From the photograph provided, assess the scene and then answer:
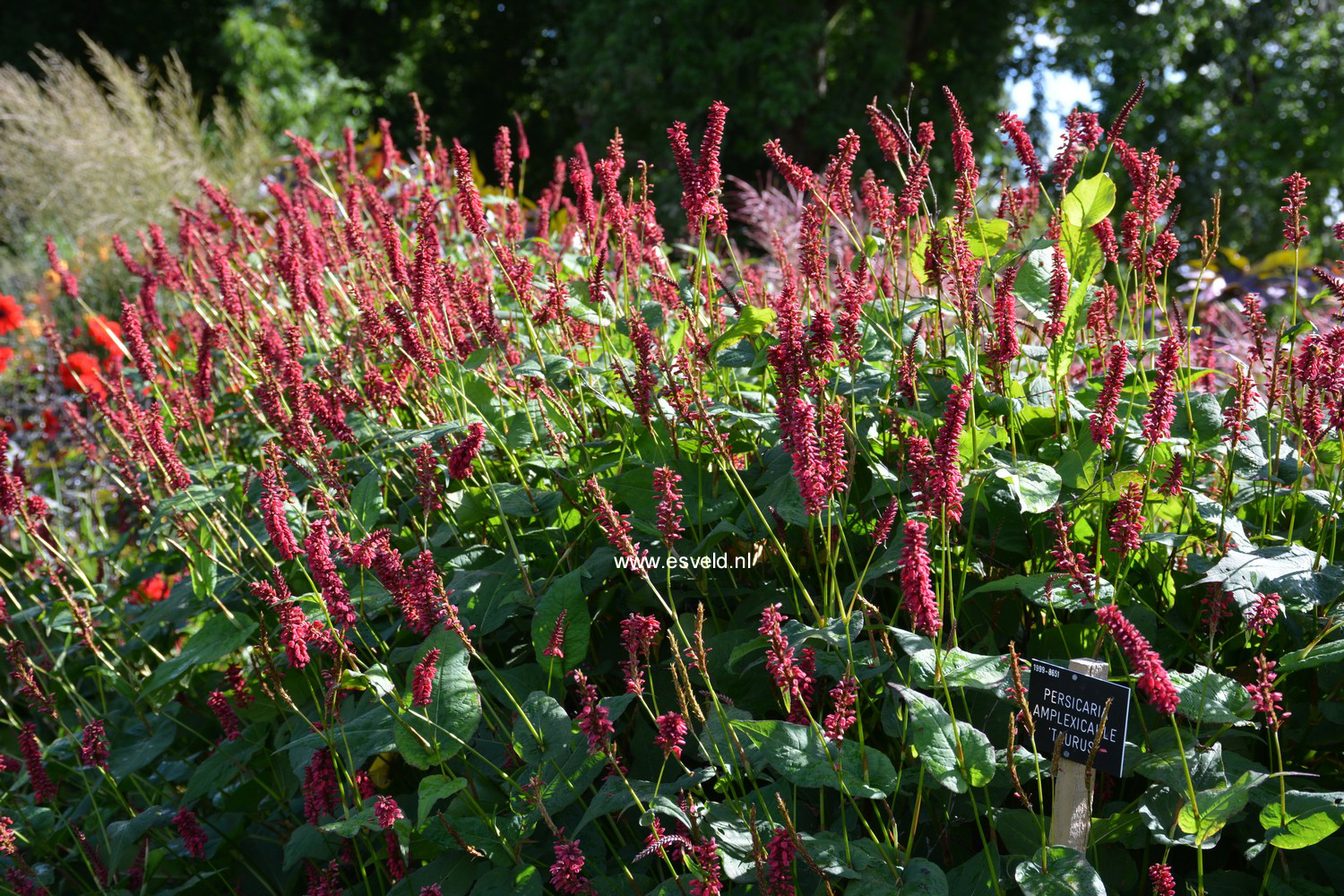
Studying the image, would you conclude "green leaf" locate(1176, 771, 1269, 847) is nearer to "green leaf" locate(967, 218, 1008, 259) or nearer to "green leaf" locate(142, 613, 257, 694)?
"green leaf" locate(967, 218, 1008, 259)

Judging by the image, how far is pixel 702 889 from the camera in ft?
4.04

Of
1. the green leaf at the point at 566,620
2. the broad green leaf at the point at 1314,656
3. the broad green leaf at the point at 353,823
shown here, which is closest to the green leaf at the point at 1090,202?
the broad green leaf at the point at 1314,656

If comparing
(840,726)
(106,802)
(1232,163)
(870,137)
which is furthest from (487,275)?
(1232,163)

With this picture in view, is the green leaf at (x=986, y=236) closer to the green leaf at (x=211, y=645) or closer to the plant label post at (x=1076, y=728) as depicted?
the plant label post at (x=1076, y=728)

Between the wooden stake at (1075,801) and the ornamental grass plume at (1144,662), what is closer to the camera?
the ornamental grass plume at (1144,662)

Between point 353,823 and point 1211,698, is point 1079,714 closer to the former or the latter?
point 1211,698

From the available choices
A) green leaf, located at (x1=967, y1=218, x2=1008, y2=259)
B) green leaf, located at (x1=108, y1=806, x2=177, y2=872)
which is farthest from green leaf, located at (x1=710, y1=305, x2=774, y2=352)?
green leaf, located at (x1=108, y1=806, x2=177, y2=872)

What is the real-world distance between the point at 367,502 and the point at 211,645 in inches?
16.1

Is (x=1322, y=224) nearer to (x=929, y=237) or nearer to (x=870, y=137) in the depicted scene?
(x=870, y=137)

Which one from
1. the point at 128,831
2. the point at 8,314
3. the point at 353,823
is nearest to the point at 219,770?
the point at 128,831

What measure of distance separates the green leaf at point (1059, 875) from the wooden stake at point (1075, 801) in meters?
0.03

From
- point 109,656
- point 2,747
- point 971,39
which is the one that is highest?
point 971,39

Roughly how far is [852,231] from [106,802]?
83.6 inches

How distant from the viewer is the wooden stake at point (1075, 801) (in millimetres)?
1292
